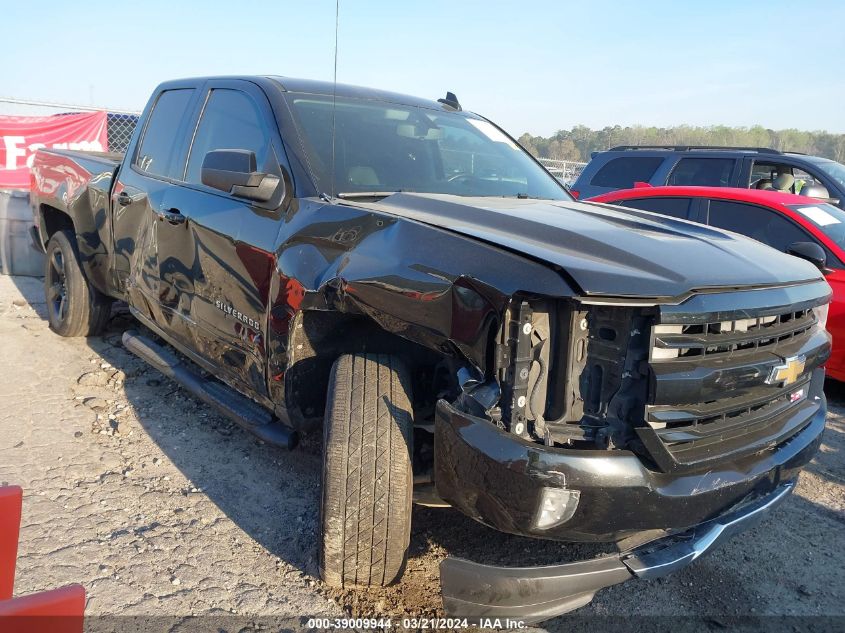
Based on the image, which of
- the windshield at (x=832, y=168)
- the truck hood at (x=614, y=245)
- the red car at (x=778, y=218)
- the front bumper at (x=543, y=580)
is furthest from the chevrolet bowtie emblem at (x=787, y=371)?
the windshield at (x=832, y=168)

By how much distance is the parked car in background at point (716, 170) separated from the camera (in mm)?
7293

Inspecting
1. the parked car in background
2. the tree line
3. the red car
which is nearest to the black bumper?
the red car

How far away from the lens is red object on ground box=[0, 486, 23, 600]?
5.96 ft

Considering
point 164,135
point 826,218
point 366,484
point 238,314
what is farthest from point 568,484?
point 826,218

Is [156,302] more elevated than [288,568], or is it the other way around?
→ [156,302]

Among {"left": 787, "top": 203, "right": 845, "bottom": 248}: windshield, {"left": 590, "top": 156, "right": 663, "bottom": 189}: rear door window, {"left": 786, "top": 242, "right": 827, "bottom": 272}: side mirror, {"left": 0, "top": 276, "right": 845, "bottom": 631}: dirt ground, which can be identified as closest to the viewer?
{"left": 0, "top": 276, "right": 845, "bottom": 631}: dirt ground

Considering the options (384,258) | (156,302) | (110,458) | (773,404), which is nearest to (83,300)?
(156,302)

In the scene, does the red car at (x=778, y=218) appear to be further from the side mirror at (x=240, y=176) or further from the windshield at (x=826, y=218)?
the side mirror at (x=240, y=176)

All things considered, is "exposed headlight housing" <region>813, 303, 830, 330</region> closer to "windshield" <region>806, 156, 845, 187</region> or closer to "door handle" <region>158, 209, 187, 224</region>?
"door handle" <region>158, 209, 187, 224</region>

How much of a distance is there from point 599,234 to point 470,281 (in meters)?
0.63

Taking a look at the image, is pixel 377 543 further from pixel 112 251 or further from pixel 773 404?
pixel 112 251

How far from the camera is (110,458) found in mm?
3545

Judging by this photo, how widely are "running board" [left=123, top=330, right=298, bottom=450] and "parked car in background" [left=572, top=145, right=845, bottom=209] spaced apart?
4.88 meters

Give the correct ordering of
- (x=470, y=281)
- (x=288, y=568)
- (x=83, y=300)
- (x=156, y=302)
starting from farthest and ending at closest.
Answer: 1. (x=83, y=300)
2. (x=156, y=302)
3. (x=288, y=568)
4. (x=470, y=281)
